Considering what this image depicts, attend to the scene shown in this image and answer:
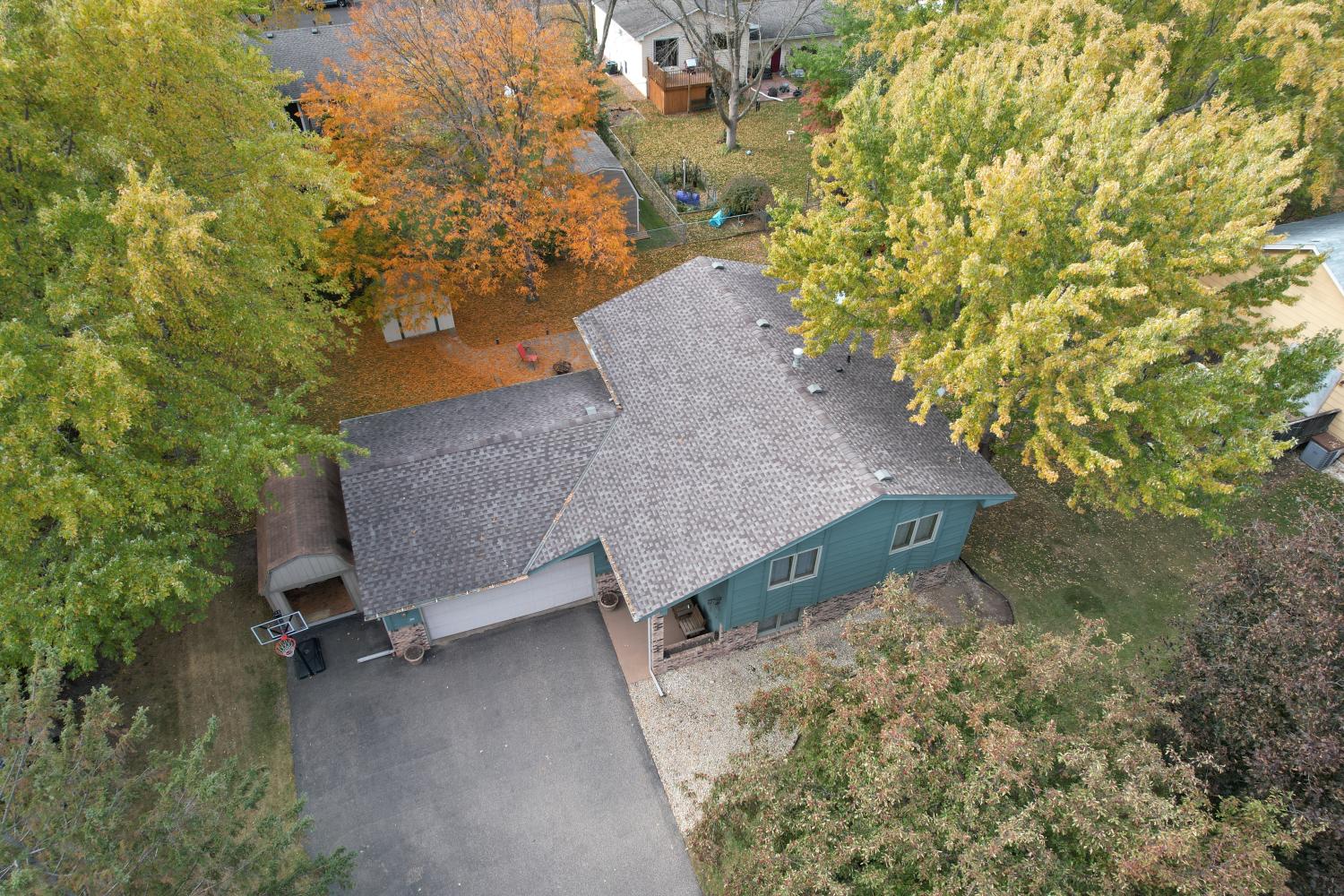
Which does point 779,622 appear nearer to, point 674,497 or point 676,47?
point 674,497

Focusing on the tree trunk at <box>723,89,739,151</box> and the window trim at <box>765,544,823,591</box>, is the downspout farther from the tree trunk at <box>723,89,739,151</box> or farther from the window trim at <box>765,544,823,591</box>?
the tree trunk at <box>723,89,739,151</box>

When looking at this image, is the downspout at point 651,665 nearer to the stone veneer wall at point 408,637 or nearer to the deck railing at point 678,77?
the stone veneer wall at point 408,637

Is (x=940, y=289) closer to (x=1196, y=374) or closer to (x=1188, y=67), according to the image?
(x=1196, y=374)

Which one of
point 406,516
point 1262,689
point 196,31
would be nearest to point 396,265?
point 196,31

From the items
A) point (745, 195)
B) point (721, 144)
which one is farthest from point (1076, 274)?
point (721, 144)

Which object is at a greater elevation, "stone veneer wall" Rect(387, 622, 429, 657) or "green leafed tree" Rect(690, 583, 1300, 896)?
"green leafed tree" Rect(690, 583, 1300, 896)

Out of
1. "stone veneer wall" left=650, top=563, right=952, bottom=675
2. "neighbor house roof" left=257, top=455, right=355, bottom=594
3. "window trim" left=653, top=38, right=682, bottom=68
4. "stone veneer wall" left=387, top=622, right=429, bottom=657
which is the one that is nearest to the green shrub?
"window trim" left=653, top=38, right=682, bottom=68
